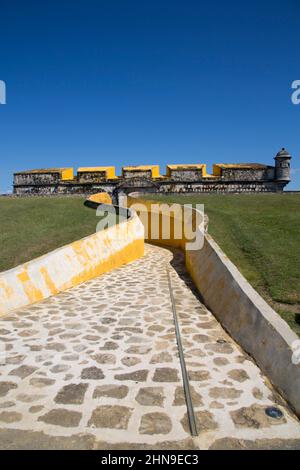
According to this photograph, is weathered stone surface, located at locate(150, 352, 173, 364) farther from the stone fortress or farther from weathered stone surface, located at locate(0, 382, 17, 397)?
the stone fortress

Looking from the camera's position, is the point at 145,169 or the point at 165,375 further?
the point at 145,169

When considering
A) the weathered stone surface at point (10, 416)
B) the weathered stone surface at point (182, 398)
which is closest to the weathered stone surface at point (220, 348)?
the weathered stone surface at point (182, 398)

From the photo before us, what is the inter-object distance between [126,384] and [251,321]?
6.18 ft

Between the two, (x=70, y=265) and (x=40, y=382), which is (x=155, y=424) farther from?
(x=70, y=265)

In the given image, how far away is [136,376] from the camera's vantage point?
12.2 ft

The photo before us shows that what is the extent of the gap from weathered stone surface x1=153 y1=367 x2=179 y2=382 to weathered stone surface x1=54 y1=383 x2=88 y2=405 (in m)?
0.83

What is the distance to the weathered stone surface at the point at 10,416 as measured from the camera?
2.94 meters

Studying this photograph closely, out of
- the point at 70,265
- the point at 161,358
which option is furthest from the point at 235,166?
the point at 161,358

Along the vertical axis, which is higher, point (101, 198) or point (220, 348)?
point (101, 198)

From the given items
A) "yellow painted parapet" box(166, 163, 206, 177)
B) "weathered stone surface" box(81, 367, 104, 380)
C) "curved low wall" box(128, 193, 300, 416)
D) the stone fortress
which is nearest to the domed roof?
the stone fortress

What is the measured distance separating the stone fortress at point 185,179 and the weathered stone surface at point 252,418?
22.4 m

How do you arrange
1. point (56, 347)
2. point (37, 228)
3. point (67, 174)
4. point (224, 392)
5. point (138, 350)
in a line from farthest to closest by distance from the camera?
point (67, 174), point (37, 228), point (56, 347), point (138, 350), point (224, 392)

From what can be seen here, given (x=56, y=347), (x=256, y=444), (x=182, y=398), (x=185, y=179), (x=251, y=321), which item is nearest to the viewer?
(x=256, y=444)
